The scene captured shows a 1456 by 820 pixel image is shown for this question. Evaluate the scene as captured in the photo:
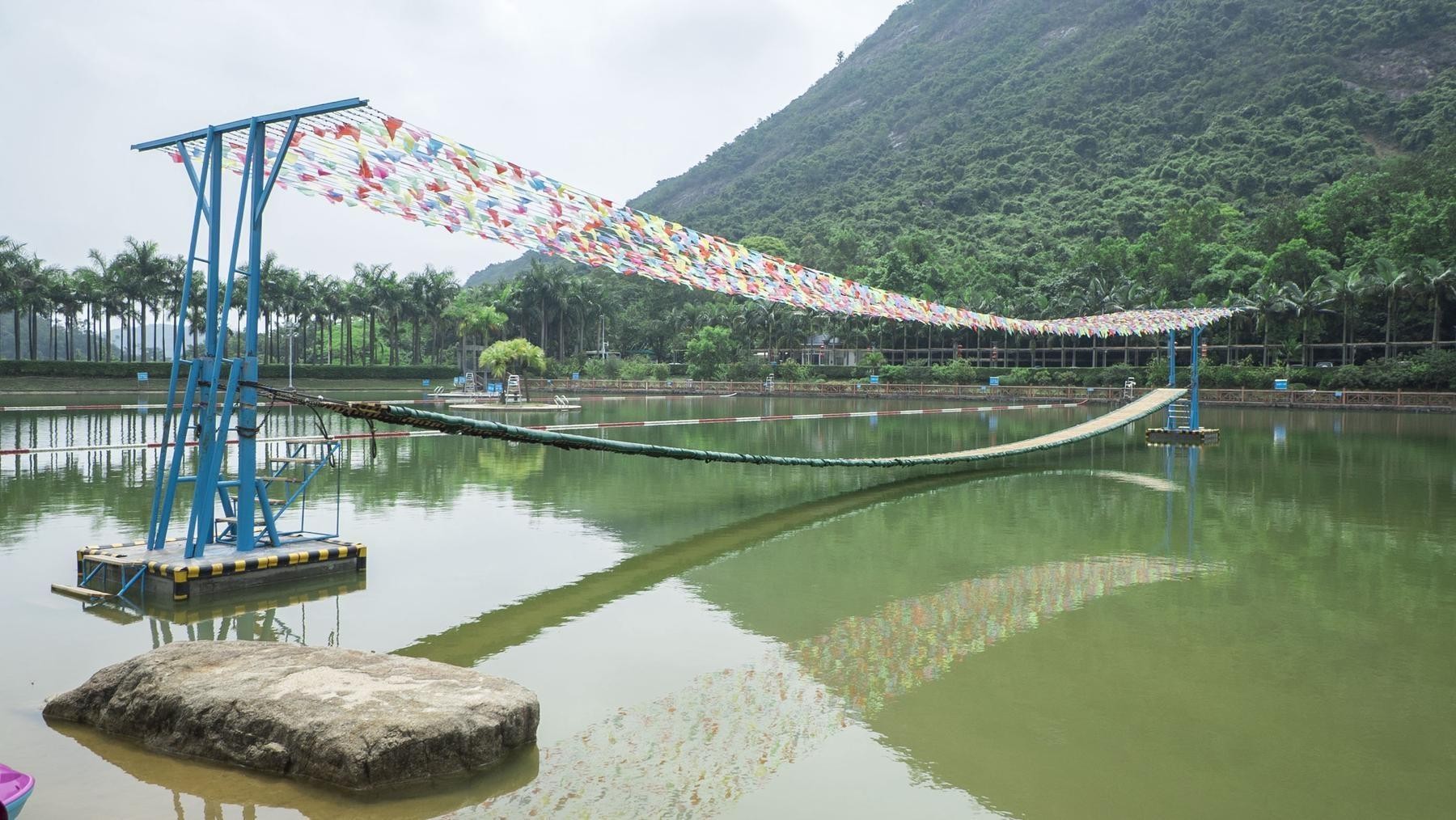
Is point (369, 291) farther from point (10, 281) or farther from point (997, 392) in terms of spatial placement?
point (997, 392)

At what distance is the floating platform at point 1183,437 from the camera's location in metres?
25.4

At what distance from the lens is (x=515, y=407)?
41.6 meters

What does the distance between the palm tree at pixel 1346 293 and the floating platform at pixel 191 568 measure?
176ft

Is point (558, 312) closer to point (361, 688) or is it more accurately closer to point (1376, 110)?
point (1376, 110)

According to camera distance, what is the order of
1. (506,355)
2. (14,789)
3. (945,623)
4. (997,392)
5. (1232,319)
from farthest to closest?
1. (1232,319)
2. (506,355)
3. (997,392)
4. (945,623)
5. (14,789)

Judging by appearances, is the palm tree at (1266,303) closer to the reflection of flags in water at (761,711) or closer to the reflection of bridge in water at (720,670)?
the reflection of bridge in water at (720,670)

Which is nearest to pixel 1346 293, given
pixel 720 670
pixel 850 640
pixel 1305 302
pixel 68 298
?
pixel 1305 302

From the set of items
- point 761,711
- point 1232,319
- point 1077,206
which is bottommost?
point 761,711

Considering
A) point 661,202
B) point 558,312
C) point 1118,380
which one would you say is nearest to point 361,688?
point 1118,380

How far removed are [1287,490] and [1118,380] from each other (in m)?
40.3

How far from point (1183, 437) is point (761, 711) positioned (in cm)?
2239

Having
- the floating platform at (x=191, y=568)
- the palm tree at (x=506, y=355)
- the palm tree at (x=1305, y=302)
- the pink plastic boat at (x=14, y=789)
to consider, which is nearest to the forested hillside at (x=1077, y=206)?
the palm tree at (x=1305, y=302)

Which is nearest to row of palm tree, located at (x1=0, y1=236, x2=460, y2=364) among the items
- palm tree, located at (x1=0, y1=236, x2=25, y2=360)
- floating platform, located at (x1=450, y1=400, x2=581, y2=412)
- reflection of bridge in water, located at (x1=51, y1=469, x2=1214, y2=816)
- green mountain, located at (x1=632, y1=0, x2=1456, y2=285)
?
palm tree, located at (x1=0, y1=236, x2=25, y2=360)

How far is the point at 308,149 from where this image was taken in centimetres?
871
